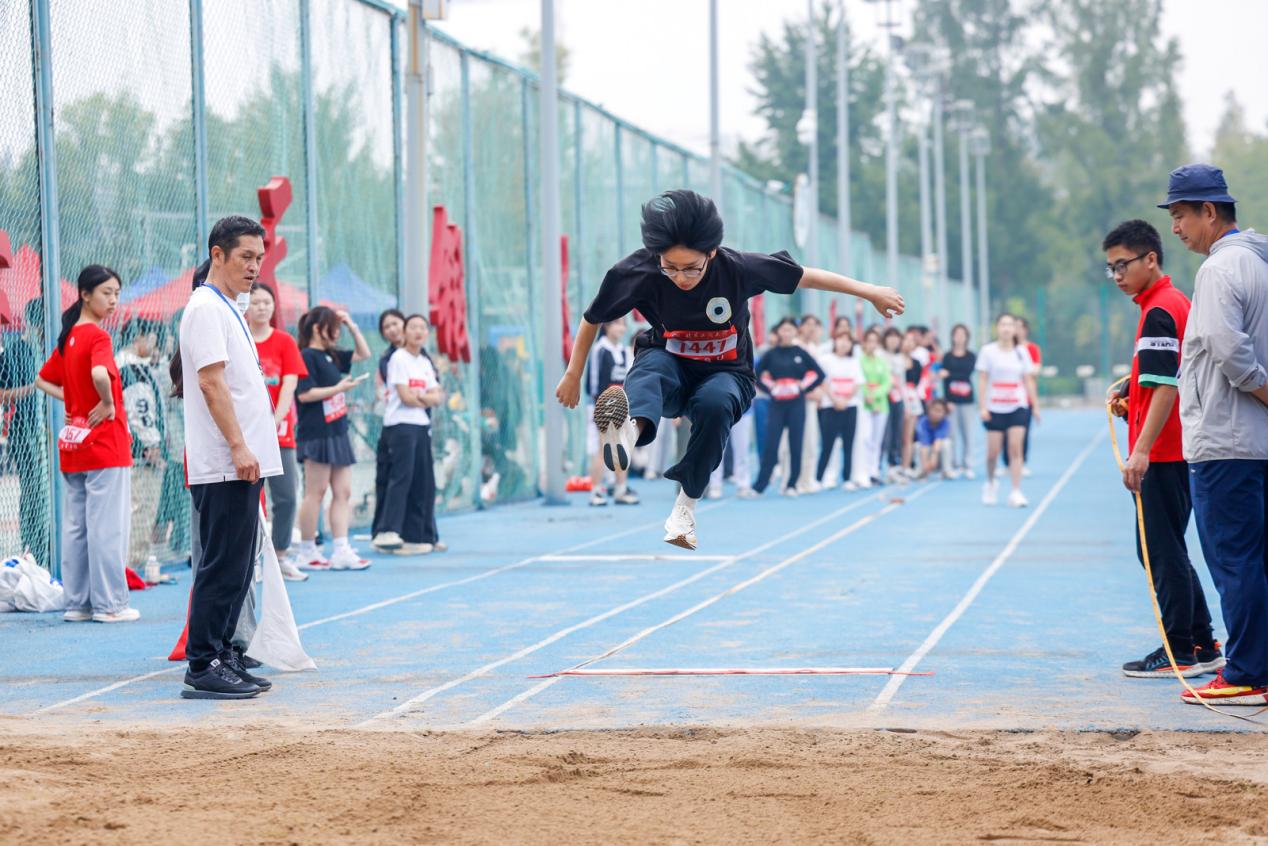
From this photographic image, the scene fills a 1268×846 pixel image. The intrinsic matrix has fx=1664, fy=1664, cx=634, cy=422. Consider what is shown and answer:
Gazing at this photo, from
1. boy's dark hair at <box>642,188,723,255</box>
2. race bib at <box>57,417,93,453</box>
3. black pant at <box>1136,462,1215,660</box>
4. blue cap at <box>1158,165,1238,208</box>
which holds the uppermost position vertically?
A: blue cap at <box>1158,165,1238,208</box>

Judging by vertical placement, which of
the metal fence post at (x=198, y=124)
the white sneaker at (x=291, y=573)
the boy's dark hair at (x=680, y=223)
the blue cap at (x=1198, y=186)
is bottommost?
the white sneaker at (x=291, y=573)

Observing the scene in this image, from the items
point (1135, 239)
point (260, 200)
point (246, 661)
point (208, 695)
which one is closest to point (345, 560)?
point (260, 200)

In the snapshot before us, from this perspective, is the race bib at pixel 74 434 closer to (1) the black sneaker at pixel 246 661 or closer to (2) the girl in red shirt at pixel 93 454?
(2) the girl in red shirt at pixel 93 454

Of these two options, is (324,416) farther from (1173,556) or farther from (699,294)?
(1173,556)

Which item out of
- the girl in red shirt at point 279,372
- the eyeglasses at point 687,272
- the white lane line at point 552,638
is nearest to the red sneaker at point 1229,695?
the eyeglasses at point 687,272

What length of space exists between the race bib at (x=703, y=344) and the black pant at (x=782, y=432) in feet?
43.7

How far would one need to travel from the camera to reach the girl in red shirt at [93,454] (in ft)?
32.8

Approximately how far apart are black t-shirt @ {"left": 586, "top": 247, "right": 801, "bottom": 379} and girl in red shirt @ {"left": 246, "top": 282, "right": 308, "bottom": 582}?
4198 mm

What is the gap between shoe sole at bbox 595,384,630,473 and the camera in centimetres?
679

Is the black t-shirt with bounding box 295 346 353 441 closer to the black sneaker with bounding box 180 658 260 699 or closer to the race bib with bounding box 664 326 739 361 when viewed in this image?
the black sneaker with bounding box 180 658 260 699

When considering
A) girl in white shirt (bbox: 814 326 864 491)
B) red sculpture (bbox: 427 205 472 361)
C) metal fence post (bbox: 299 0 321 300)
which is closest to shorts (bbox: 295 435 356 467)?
metal fence post (bbox: 299 0 321 300)

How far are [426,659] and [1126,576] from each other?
5.81m

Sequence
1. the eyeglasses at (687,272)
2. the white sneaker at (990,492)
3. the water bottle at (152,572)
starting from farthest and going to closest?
the white sneaker at (990,492) → the water bottle at (152,572) → the eyeglasses at (687,272)

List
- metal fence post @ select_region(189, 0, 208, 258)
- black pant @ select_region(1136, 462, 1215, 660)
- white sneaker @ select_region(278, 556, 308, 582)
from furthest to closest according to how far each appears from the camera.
→ metal fence post @ select_region(189, 0, 208, 258), white sneaker @ select_region(278, 556, 308, 582), black pant @ select_region(1136, 462, 1215, 660)
